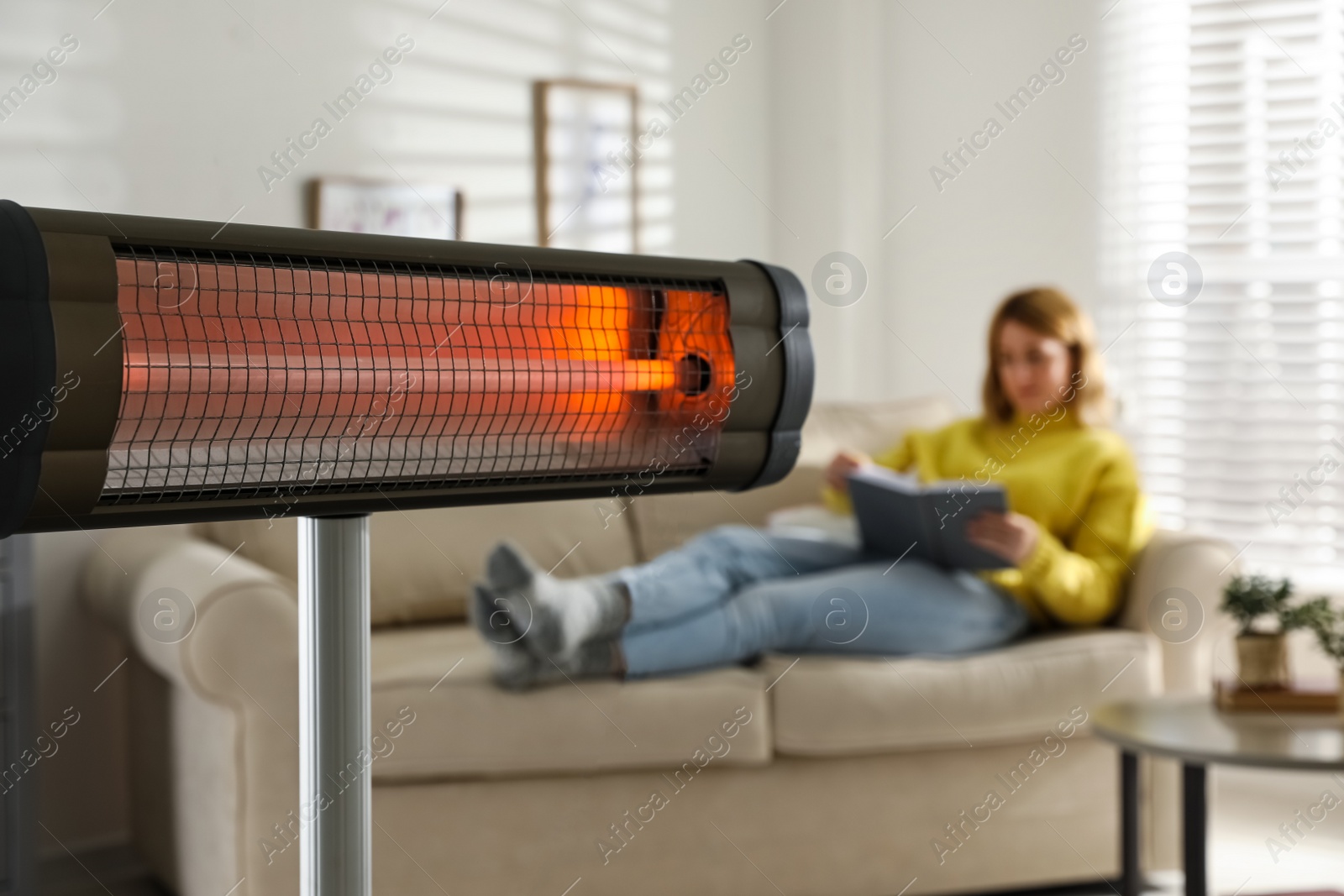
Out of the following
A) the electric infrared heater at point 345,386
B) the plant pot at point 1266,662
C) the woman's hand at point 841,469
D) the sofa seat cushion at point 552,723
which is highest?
the electric infrared heater at point 345,386

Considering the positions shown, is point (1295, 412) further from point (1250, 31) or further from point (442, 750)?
point (442, 750)

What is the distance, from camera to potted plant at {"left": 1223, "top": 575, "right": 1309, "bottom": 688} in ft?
5.44

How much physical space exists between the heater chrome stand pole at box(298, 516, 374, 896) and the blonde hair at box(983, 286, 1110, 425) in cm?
193

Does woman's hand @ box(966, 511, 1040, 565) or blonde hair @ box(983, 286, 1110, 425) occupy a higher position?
blonde hair @ box(983, 286, 1110, 425)

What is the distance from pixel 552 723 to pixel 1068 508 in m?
1.02

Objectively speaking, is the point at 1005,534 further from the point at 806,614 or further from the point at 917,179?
the point at 917,179

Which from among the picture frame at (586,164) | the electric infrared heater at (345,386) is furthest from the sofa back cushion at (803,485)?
the electric infrared heater at (345,386)

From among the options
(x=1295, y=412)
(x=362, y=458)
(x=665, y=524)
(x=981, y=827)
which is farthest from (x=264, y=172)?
(x=1295, y=412)

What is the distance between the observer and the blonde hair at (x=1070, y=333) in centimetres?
214

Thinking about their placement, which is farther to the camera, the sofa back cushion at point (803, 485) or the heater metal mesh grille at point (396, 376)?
the sofa back cushion at point (803, 485)

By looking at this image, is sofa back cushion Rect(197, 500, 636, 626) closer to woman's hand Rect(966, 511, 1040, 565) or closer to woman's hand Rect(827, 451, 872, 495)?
woman's hand Rect(827, 451, 872, 495)

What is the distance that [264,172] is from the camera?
86.1 inches

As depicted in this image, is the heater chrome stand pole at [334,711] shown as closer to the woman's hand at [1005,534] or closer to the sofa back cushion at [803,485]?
the woman's hand at [1005,534]

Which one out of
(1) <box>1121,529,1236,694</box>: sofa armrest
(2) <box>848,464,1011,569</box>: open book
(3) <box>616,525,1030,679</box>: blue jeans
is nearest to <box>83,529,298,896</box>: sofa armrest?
(3) <box>616,525,1030,679</box>: blue jeans
